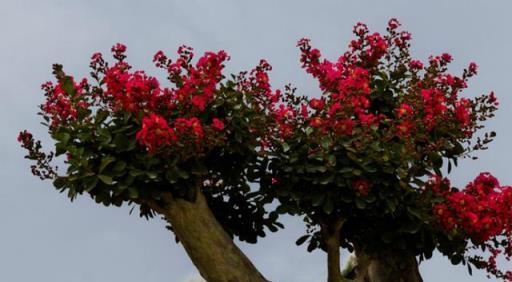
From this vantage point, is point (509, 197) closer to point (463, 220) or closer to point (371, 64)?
point (463, 220)

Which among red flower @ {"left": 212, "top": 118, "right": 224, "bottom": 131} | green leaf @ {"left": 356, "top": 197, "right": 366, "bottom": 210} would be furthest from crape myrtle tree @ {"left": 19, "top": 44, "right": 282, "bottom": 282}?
green leaf @ {"left": 356, "top": 197, "right": 366, "bottom": 210}

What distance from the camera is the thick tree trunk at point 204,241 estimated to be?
9.88 metres

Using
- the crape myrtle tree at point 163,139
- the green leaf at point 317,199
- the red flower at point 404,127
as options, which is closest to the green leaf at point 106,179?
the crape myrtle tree at point 163,139

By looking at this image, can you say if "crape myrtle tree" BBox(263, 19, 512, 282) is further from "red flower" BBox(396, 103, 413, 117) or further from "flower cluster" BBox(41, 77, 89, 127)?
"flower cluster" BBox(41, 77, 89, 127)

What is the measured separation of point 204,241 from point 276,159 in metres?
1.41

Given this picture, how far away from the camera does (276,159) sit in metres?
10.5

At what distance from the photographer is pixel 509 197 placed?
1053cm

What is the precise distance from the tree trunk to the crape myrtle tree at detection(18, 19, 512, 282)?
2 cm

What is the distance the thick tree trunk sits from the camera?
9.88m

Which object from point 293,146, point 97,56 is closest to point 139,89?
point 97,56

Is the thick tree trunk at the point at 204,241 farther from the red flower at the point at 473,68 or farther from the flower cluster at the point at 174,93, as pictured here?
the red flower at the point at 473,68

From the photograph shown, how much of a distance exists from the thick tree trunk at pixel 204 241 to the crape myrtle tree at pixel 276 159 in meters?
0.01

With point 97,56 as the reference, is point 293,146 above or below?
below

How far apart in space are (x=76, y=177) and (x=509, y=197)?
524 cm
